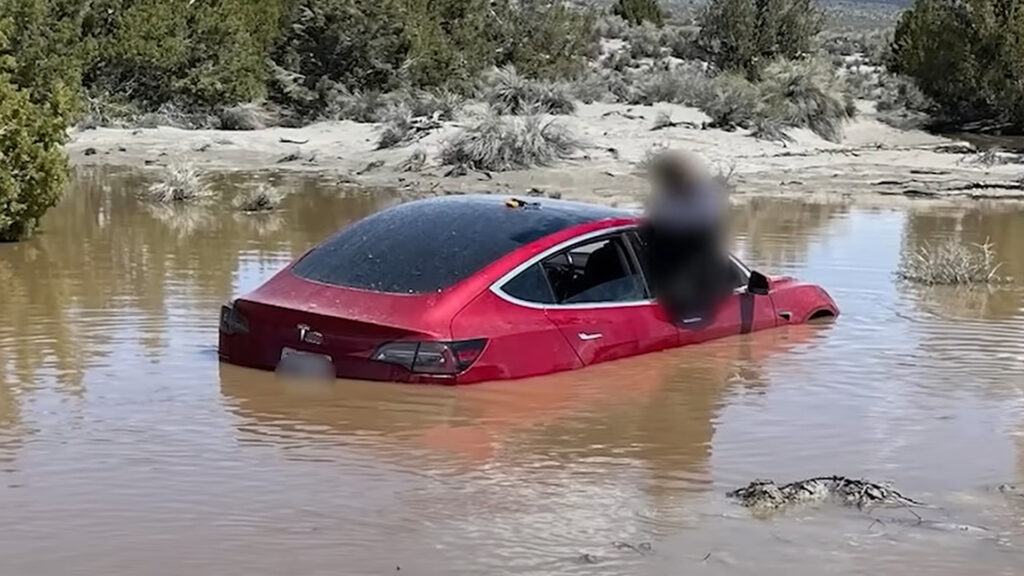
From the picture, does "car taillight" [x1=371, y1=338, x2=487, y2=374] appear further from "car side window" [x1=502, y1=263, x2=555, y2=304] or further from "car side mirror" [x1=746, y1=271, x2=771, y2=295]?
"car side mirror" [x1=746, y1=271, x2=771, y2=295]

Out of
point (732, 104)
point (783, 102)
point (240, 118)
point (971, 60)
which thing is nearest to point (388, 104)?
point (240, 118)

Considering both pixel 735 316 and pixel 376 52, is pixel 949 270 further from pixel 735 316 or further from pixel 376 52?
pixel 376 52

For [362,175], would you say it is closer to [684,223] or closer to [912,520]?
[684,223]

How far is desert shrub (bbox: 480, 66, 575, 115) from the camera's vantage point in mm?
32906

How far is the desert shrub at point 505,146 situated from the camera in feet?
86.8

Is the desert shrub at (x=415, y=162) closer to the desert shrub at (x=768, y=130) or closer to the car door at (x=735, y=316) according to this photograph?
the desert shrub at (x=768, y=130)

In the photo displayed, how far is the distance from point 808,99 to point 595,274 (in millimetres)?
23794

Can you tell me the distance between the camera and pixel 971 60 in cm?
3559

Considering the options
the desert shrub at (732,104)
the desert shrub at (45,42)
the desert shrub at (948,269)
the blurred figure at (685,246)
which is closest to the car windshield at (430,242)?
the blurred figure at (685,246)

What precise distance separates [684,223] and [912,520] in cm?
440

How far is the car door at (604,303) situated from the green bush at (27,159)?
8478mm

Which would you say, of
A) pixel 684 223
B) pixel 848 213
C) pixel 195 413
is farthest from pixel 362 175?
pixel 195 413

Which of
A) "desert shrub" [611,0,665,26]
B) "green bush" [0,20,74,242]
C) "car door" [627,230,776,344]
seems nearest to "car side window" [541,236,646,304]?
"car door" [627,230,776,344]

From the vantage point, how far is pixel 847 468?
304 inches
